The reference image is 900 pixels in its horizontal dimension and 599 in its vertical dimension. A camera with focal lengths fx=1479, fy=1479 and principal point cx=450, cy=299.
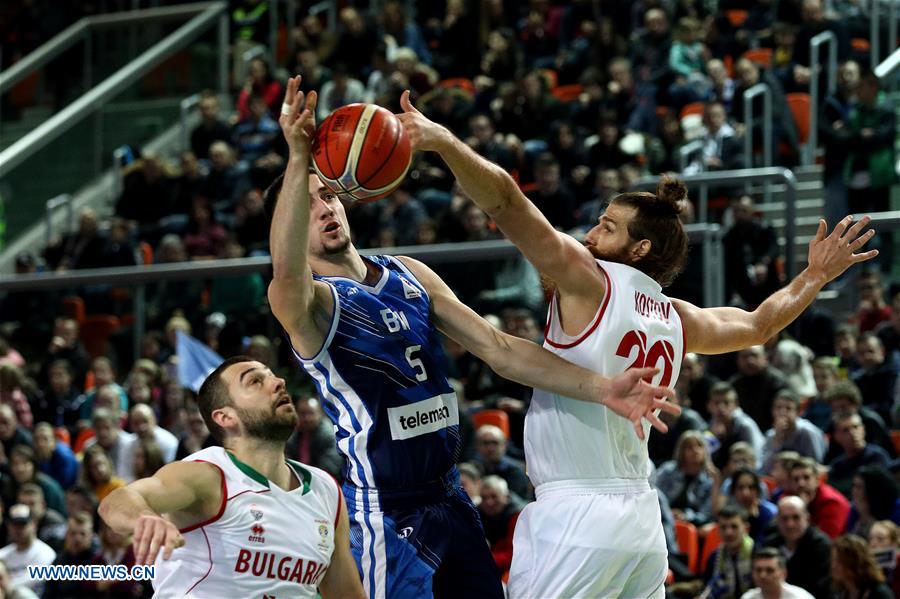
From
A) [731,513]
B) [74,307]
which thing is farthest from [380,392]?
[74,307]

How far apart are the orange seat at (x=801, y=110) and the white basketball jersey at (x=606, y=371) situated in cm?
1057

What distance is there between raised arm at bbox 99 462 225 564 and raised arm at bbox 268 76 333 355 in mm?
728

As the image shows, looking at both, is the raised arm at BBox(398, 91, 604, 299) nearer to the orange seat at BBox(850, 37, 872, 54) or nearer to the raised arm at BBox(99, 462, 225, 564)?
the raised arm at BBox(99, 462, 225, 564)

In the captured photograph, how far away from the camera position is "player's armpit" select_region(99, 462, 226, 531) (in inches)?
199

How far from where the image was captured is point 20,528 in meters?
11.6

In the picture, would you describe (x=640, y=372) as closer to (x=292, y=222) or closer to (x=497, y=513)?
(x=292, y=222)

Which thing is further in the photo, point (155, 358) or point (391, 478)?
point (155, 358)

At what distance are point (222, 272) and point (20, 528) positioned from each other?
2777 mm

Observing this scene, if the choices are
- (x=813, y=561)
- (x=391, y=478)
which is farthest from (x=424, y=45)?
(x=391, y=478)

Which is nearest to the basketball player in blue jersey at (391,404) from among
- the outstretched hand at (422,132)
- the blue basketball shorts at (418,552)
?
the blue basketball shorts at (418,552)

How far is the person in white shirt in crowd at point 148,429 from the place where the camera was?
503 inches

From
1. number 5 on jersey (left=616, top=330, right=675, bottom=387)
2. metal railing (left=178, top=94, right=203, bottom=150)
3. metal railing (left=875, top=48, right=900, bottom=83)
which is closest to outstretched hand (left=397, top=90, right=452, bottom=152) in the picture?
number 5 on jersey (left=616, top=330, right=675, bottom=387)

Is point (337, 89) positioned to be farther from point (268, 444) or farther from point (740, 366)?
point (268, 444)

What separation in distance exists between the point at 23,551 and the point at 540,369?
7008 millimetres
